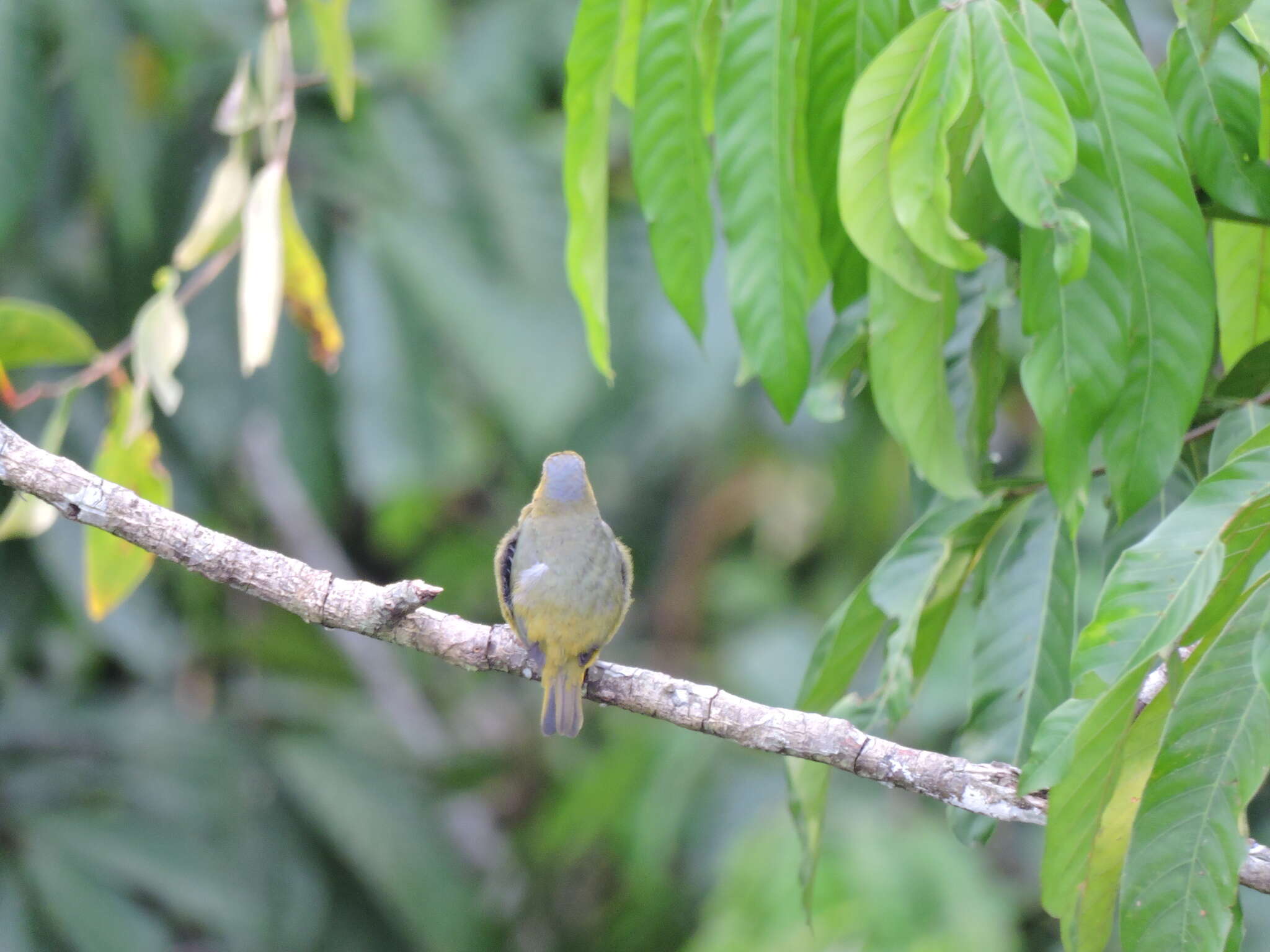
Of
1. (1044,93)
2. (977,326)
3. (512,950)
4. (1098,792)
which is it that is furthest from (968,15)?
(512,950)

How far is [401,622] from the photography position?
89.8 inches

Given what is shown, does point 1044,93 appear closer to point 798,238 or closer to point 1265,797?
point 798,238

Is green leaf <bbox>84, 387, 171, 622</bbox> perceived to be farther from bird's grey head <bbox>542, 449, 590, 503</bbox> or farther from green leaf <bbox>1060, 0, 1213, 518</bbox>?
green leaf <bbox>1060, 0, 1213, 518</bbox>

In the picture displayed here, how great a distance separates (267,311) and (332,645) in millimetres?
5009

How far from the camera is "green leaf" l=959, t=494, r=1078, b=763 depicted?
2131 mm

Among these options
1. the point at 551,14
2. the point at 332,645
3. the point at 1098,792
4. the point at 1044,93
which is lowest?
the point at 1098,792

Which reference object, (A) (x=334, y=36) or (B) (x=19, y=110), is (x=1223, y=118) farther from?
(B) (x=19, y=110)

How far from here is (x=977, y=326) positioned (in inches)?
94.5

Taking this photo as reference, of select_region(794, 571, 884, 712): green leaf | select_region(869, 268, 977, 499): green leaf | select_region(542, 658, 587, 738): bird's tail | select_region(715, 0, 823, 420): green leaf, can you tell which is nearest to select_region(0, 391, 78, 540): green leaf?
select_region(542, 658, 587, 738): bird's tail

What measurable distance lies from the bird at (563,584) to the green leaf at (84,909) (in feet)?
9.74

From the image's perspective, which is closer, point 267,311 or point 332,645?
point 267,311

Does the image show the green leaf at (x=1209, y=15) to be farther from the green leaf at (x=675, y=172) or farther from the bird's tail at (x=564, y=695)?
the bird's tail at (x=564, y=695)

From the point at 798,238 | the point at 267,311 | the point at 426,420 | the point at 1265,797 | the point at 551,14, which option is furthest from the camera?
the point at 551,14

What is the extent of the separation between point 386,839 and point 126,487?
3.57m
